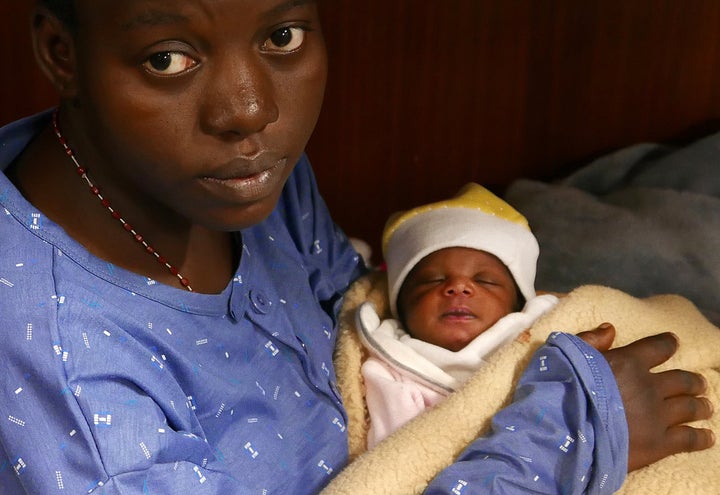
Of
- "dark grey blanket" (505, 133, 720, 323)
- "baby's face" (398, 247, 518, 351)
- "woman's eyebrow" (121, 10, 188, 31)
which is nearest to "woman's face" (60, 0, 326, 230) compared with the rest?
"woman's eyebrow" (121, 10, 188, 31)

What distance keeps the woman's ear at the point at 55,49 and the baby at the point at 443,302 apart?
57cm

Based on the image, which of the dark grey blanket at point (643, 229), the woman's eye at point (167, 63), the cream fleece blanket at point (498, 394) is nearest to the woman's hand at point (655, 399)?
the cream fleece blanket at point (498, 394)

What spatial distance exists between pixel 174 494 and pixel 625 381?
55 cm

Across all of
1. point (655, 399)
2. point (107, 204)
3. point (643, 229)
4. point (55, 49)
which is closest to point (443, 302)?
point (655, 399)

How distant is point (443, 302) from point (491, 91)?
1.88 feet

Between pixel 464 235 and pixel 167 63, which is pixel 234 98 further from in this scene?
pixel 464 235

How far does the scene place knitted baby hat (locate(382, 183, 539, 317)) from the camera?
4.52 ft

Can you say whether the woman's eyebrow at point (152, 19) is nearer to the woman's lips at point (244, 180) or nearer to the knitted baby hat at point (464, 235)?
the woman's lips at point (244, 180)

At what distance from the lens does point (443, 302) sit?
52.9 inches

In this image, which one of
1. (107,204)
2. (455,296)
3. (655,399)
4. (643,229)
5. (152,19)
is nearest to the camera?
(152,19)

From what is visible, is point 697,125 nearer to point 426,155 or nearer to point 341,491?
point 426,155

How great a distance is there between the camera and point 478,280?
138 cm

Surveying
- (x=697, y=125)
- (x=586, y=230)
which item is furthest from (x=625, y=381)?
(x=697, y=125)

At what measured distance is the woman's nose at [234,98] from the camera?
2.76ft
